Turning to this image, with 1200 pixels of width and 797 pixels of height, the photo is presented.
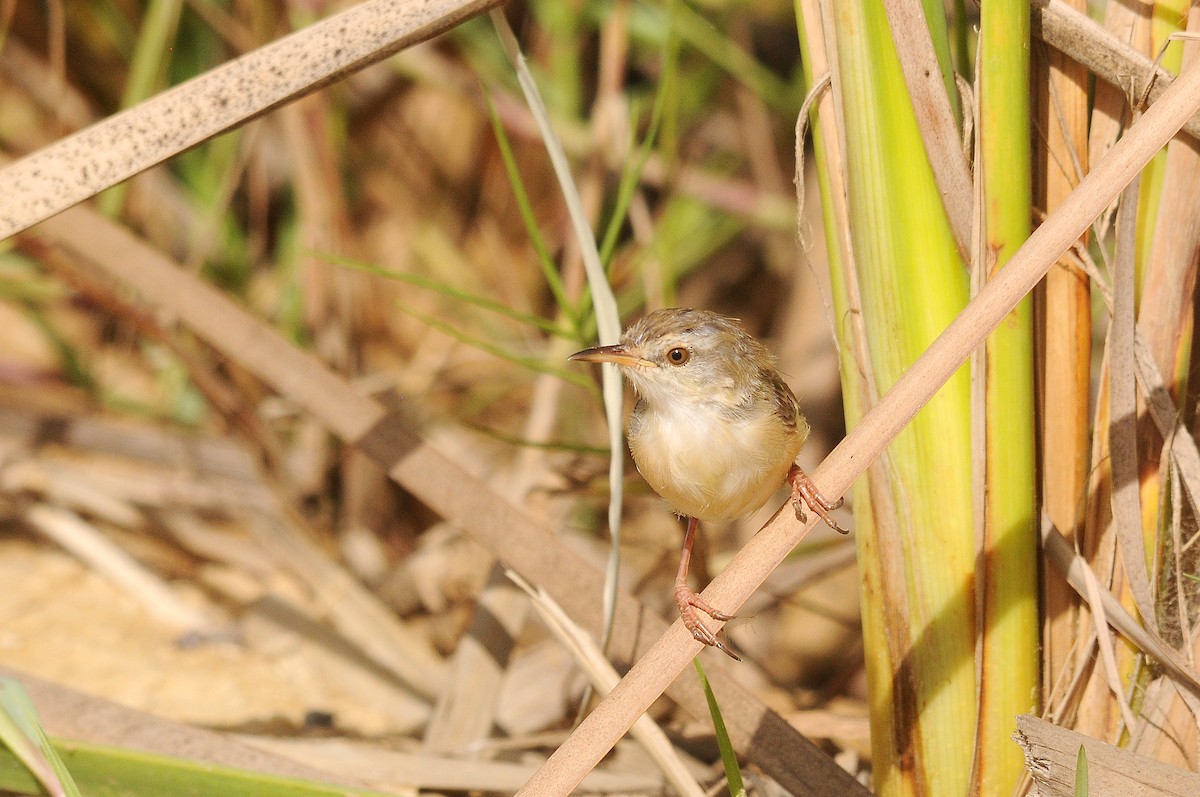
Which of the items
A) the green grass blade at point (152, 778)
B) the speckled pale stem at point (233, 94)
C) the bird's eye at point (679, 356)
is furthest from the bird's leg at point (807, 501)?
the speckled pale stem at point (233, 94)

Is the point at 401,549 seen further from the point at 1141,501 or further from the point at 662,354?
the point at 1141,501

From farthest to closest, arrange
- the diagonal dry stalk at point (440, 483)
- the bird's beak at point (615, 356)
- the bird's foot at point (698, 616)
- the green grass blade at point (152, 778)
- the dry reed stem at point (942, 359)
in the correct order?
the bird's beak at point (615, 356), the diagonal dry stalk at point (440, 483), the green grass blade at point (152, 778), the bird's foot at point (698, 616), the dry reed stem at point (942, 359)

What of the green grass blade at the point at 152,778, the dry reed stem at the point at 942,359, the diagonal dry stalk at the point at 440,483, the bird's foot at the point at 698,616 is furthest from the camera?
the diagonal dry stalk at the point at 440,483

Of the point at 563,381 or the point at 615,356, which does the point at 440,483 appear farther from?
the point at 563,381

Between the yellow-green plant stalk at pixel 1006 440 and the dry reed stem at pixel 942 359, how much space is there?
237 mm

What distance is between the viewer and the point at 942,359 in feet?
4.59

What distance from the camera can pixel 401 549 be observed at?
3.88 m

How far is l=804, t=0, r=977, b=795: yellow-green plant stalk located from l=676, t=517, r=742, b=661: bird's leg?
0.29m

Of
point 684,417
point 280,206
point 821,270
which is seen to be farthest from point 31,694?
point 821,270

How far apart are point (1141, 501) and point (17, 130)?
420 centimetres

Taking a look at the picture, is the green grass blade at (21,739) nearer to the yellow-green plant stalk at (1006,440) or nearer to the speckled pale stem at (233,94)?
the speckled pale stem at (233,94)

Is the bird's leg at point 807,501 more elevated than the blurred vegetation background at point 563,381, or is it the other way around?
the blurred vegetation background at point 563,381

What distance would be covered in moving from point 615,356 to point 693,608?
50cm

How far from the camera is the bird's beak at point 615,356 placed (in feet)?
6.60
